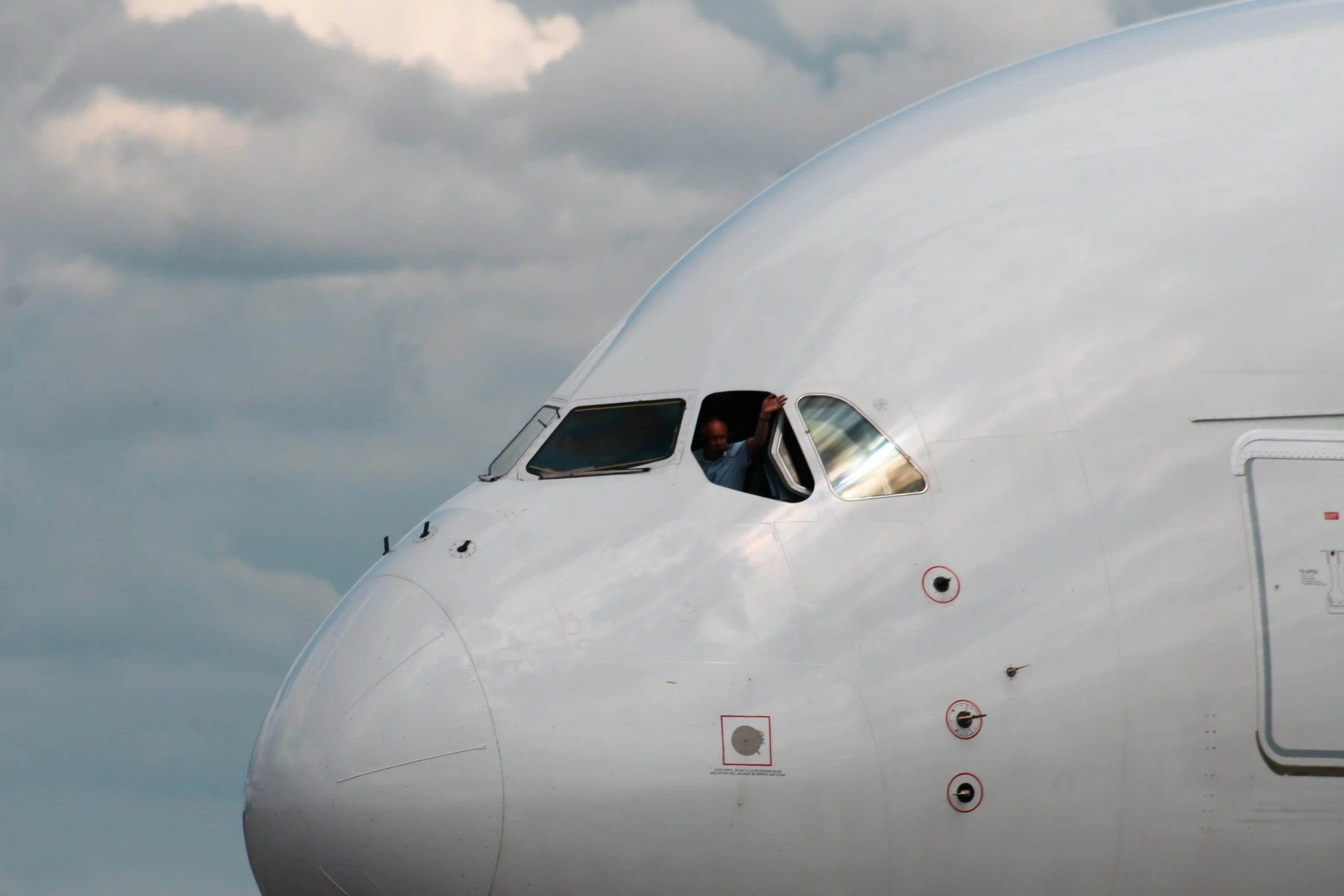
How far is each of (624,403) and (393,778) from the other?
3108 millimetres

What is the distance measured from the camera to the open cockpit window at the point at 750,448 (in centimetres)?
1074

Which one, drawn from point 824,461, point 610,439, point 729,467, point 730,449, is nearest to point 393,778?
point 610,439

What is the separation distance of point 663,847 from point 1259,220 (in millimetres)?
5872

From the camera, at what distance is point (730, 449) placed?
11.0 metres

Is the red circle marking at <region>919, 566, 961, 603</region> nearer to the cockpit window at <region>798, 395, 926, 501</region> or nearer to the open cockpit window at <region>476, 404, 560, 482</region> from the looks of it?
the cockpit window at <region>798, 395, 926, 501</region>

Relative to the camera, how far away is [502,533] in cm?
1085

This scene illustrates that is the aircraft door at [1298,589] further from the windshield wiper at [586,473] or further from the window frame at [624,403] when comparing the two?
the windshield wiper at [586,473]

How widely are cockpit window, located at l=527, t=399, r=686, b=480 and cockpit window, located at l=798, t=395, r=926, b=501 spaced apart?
0.98 metres

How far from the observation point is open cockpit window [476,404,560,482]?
11.7m

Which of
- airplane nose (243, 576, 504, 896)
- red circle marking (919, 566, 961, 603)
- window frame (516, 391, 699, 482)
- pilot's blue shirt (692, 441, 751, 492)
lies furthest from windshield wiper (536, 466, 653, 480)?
red circle marking (919, 566, 961, 603)

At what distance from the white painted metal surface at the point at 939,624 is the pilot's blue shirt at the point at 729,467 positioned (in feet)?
0.35

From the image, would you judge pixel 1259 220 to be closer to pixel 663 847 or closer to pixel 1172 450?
pixel 1172 450

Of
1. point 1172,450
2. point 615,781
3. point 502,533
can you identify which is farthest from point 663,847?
point 1172,450

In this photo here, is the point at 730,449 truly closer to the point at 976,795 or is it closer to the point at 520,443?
the point at 520,443
